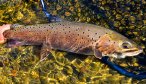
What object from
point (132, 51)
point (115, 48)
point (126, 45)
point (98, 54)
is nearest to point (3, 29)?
point (98, 54)

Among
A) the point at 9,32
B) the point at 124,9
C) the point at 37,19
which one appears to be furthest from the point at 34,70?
the point at 124,9

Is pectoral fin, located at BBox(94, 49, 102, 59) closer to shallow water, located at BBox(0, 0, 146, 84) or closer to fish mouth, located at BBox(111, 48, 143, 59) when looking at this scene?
fish mouth, located at BBox(111, 48, 143, 59)

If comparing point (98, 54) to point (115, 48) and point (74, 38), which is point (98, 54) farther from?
point (74, 38)

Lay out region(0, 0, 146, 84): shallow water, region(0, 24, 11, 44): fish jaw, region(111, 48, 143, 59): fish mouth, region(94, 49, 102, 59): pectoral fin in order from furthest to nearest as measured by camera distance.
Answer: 1. region(0, 24, 11, 44): fish jaw
2. region(0, 0, 146, 84): shallow water
3. region(94, 49, 102, 59): pectoral fin
4. region(111, 48, 143, 59): fish mouth

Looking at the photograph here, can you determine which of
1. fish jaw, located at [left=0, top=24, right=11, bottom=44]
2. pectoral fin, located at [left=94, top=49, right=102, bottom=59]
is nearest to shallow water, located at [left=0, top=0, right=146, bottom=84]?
fish jaw, located at [left=0, top=24, right=11, bottom=44]

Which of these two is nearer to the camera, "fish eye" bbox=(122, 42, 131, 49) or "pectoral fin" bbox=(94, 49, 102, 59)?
"fish eye" bbox=(122, 42, 131, 49)

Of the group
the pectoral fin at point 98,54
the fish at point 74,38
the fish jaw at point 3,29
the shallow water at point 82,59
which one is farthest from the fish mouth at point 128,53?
the fish jaw at point 3,29

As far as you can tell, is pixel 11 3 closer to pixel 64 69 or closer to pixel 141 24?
pixel 64 69

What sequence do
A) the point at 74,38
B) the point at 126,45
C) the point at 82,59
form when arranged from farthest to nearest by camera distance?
the point at 82,59 → the point at 74,38 → the point at 126,45

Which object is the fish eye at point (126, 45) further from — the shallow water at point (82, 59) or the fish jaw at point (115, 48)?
the shallow water at point (82, 59)
